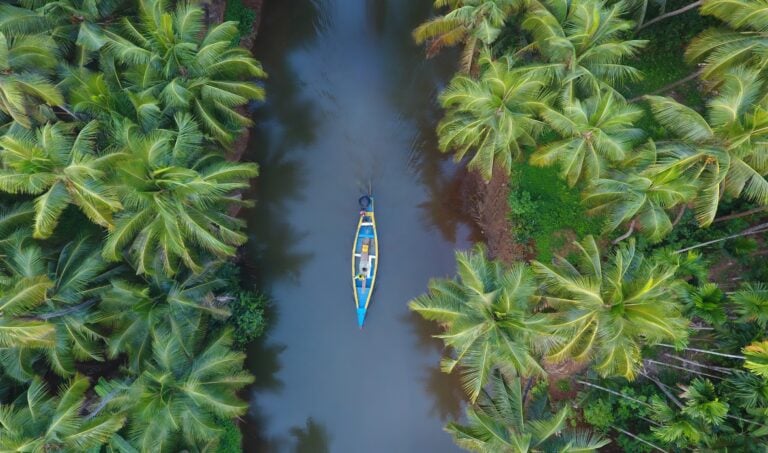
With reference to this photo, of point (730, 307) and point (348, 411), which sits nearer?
point (730, 307)

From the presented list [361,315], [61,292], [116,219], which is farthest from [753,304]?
[61,292]

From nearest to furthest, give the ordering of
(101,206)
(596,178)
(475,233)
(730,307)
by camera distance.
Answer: (101,206)
(596,178)
(730,307)
(475,233)

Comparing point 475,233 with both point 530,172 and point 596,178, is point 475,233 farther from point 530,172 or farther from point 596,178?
point 596,178

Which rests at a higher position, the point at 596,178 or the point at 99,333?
the point at 596,178

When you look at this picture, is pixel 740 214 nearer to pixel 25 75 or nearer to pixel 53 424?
pixel 53 424

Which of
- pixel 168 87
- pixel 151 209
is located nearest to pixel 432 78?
pixel 168 87

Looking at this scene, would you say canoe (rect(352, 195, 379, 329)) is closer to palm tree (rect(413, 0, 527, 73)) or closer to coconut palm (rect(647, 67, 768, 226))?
palm tree (rect(413, 0, 527, 73))

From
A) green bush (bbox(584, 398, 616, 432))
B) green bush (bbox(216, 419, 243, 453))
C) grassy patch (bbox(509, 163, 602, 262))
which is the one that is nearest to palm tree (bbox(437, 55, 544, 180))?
grassy patch (bbox(509, 163, 602, 262))

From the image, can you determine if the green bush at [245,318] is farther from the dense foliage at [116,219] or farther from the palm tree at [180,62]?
the palm tree at [180,62]

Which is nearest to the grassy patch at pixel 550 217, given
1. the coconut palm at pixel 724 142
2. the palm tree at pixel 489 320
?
the coconut palm at pixel 724 142
